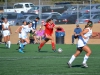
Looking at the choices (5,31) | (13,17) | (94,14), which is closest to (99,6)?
(94,14)

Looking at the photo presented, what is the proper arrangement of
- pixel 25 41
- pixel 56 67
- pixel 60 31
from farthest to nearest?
pixel 60 31 < pixel 25 41 < pixel 56 67

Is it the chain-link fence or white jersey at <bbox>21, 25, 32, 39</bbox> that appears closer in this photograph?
white jersey at <bbox>21, 25, 32, 39</bbox>

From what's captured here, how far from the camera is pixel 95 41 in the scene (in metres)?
38.1

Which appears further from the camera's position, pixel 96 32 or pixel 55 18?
pixel 55 18

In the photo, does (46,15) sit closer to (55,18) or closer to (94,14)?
(55,18)

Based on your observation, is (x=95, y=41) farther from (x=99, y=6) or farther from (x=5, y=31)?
(x=5, y=31)

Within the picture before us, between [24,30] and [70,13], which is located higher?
[70,13]

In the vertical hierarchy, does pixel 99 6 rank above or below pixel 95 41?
above

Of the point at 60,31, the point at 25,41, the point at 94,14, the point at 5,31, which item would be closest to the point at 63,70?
the point at 25,41

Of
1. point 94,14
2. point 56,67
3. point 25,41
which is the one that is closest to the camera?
point 56,67

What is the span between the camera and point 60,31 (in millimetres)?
37562

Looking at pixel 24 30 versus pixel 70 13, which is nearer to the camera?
pixel 24 30

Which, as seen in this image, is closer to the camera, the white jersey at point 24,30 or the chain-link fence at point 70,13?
the white jersey at point 24,30

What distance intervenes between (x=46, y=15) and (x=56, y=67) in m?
24.1
